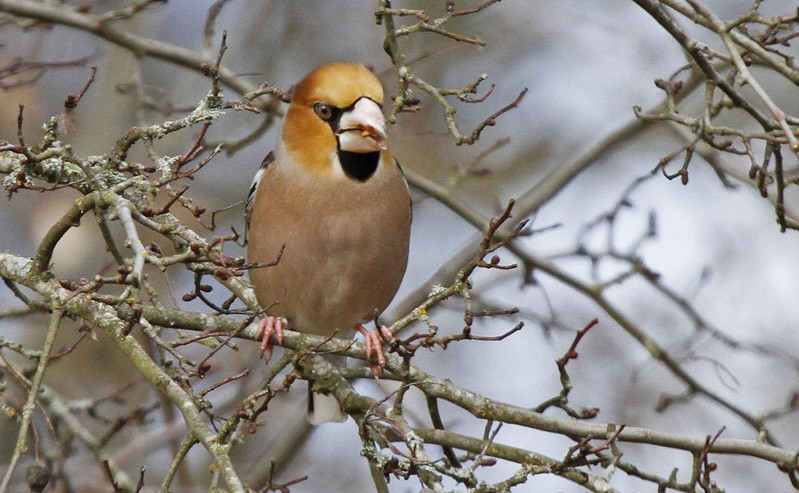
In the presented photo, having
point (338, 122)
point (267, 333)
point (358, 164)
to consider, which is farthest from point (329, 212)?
point (267, 333)

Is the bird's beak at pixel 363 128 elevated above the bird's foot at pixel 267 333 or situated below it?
above

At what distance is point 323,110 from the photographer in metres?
4.45

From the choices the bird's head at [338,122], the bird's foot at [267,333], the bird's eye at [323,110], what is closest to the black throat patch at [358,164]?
the bird's head at [338,122]

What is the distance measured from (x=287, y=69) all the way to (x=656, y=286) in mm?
5168

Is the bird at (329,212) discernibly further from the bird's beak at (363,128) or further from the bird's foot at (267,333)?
the bird's foot at (267,333)

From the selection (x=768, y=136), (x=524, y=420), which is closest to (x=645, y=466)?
(x=524, y=420)

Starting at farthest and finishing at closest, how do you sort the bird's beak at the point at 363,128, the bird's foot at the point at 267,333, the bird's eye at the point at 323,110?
the bird's eye at the point at 323,110
the bird's beak at the point at 363,128
the bird's foot at the point at 267,333

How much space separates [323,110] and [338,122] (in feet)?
0.30

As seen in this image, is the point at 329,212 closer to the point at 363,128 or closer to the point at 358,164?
the point at 358,164

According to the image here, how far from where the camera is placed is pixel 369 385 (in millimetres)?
5715

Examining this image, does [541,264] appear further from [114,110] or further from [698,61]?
[114,110]

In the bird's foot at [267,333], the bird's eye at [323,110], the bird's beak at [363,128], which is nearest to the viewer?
the bird's foot at [267,333]

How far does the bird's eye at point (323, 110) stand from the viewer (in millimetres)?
4422

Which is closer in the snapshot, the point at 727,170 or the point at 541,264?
the point at 727,170
